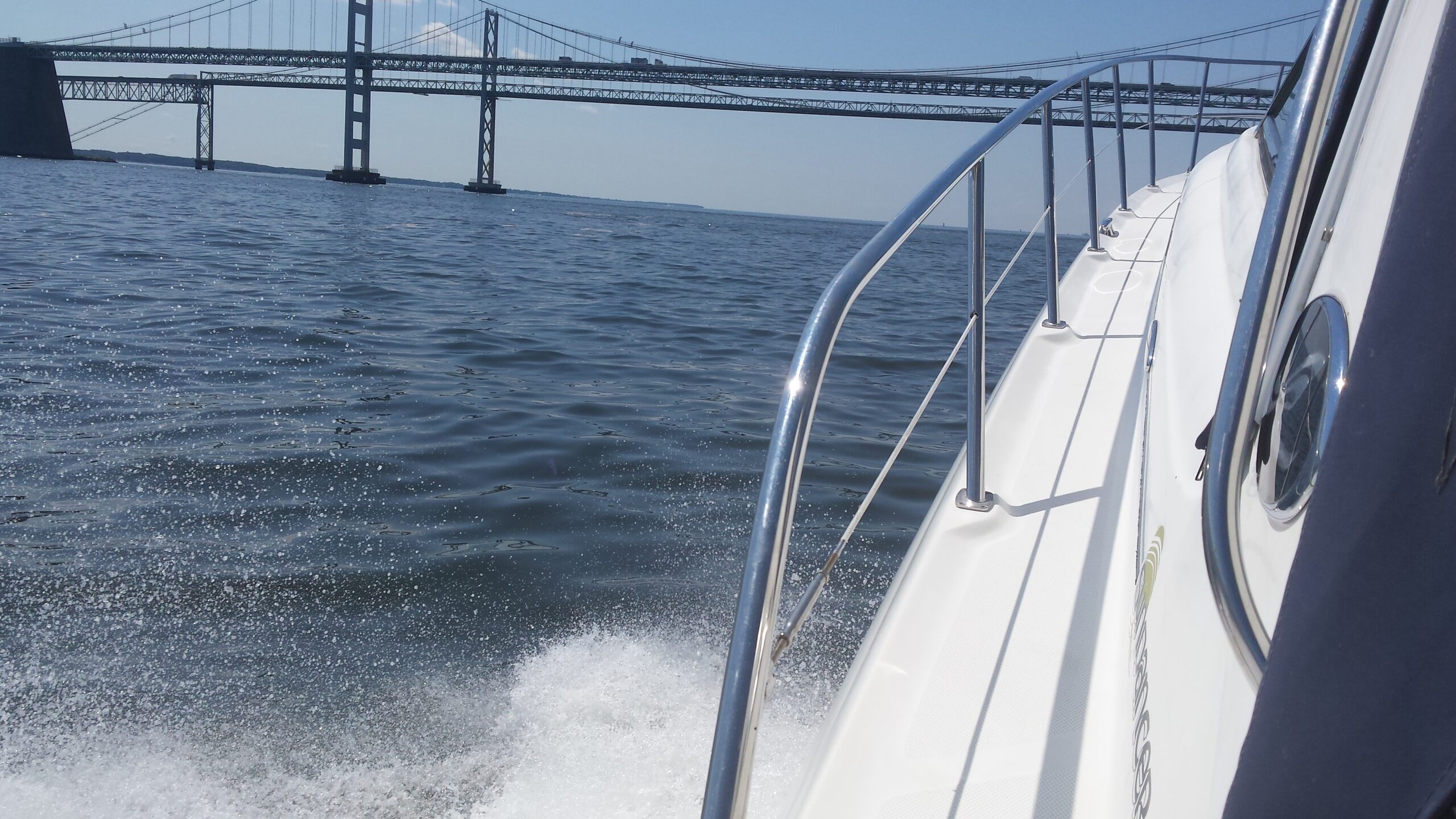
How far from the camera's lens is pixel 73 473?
238cm

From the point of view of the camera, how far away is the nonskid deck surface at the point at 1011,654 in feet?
2.20

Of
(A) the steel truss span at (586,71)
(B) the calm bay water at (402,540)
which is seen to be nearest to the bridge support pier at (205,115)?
(A) the steel truss span at (586,71)

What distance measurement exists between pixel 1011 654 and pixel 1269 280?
0.44 meters

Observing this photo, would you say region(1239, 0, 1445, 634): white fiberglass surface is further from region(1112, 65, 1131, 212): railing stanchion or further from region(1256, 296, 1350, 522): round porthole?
region(1112, 65, 1131, 212): railing stanchion

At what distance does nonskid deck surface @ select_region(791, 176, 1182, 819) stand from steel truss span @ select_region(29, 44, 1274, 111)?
25370 mm

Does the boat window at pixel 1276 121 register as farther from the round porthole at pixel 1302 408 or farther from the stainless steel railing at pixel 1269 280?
the round porthole at pixel 1302 408

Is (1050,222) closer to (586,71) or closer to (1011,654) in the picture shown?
(1011,654)

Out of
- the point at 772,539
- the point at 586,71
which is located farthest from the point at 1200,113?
the point at 586,71

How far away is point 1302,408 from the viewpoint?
1.34 feet

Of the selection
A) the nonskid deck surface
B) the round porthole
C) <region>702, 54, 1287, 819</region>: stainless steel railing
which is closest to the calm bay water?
the nonskid deck surface

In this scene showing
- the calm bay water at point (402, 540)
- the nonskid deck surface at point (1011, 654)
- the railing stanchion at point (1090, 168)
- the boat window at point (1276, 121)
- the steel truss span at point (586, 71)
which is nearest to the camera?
the nonskid deck surface at point (1011, 654)

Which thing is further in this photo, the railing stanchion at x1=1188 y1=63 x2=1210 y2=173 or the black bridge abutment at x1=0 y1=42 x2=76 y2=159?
the black bridge abutment at x1=0 y1=42 x2=76 y2=159

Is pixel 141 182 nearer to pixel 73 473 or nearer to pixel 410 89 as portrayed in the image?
pixel 410 89

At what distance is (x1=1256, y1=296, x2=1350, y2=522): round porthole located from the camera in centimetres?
38
